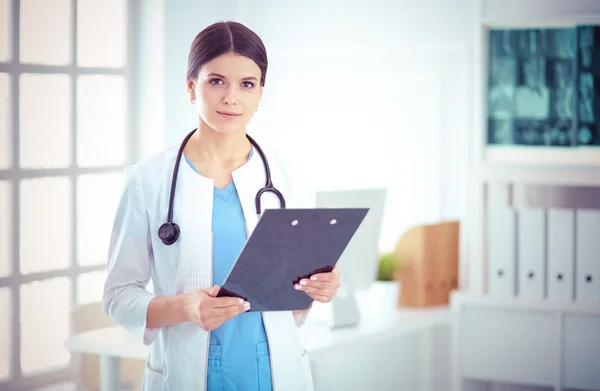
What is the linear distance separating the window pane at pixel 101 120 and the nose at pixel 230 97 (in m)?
2.15

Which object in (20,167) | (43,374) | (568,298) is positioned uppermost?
(20,167)

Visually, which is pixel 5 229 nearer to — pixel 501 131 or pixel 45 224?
pixel 45 224

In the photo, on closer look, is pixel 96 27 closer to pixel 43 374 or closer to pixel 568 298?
pixel 43 374

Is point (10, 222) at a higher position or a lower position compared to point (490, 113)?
lower

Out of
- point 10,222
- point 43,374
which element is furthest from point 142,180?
point 43,374

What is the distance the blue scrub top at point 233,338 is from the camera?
1.58 m

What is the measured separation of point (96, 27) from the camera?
3.73 metres

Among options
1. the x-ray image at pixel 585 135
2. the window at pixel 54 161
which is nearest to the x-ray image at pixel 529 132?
the x-ray image at pixel 585 135

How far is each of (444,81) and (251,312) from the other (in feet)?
7.81

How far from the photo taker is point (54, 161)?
139 inches

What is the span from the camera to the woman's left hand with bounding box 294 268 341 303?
160 cm

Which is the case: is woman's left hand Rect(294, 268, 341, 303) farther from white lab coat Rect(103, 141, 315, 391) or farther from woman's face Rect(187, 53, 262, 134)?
woman's face Rect(187, 53, 262, 134)

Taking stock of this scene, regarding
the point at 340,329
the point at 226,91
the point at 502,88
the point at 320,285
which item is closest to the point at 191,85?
the point at 226,91

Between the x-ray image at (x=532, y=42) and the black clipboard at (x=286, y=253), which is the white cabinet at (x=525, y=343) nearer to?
the x-ray image at (x=532, y=42)
